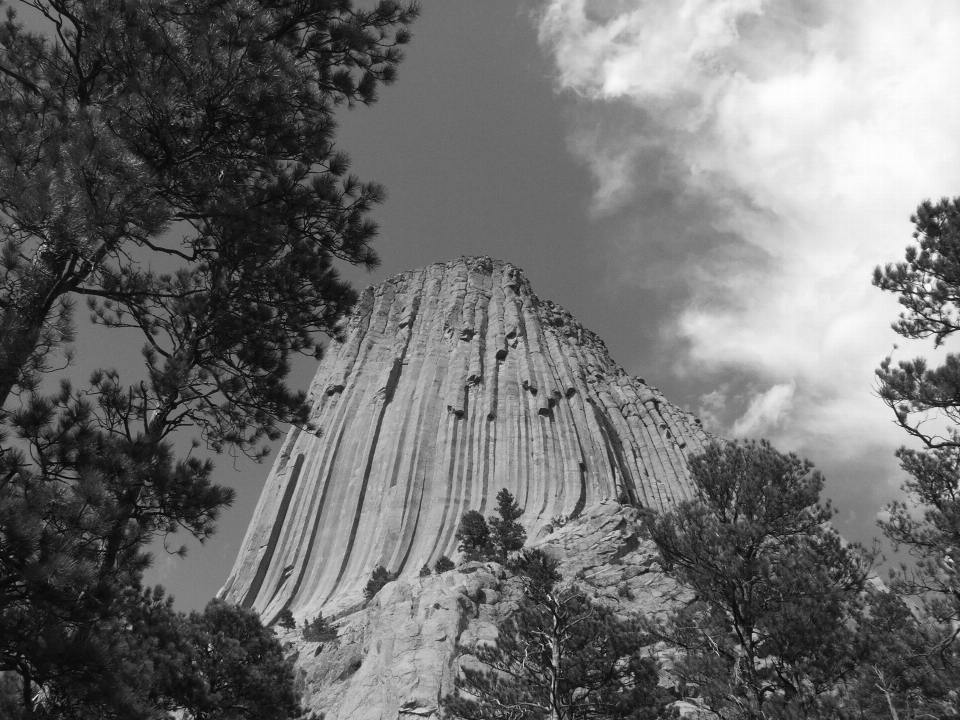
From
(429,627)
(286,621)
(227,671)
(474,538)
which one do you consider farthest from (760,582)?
(286,621)

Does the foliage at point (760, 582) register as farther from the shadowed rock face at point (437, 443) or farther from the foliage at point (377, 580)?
the shadowed rock face at point (437, 443)

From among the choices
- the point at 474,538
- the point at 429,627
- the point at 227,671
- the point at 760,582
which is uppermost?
the point at 474,538

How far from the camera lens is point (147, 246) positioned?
279 inches

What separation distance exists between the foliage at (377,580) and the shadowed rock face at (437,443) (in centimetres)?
109

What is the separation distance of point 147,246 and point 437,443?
46.0 metres

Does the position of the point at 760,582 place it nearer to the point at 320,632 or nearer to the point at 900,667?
the point at 900,667

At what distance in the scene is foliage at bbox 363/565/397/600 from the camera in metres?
38.1

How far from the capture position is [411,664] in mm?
22062

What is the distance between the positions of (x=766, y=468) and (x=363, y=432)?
43.0 metres

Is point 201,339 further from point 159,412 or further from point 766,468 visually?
point 766,468

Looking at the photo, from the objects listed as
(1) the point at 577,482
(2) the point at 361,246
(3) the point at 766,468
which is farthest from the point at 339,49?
(1) the point at 577,482

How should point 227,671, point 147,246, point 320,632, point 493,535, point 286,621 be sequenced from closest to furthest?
point 147,246 → point 227,671 → point 320,632 → point 286,621 → point 493,535

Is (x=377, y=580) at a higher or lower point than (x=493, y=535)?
lower

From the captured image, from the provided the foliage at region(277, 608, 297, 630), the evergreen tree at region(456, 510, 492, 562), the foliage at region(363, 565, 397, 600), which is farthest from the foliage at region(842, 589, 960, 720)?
the foliage at region(277, 608, 297, 630)
